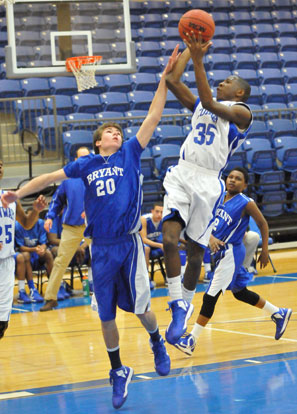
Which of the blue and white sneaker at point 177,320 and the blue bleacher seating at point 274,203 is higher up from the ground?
the blue and white sneaker at point 177,320

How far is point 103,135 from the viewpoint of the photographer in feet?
17.4

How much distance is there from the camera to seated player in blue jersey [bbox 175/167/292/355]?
23.2 ft

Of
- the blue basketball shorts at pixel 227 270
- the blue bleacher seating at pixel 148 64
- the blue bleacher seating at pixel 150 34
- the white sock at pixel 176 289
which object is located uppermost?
the blue bleacher seating at pixel 150 34

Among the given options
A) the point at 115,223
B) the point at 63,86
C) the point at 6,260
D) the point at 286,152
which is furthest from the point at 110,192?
the point at 63,86

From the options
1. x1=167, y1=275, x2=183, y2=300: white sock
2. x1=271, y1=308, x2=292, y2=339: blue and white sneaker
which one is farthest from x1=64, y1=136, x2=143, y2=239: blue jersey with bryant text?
x1=271, y1=308, x2=292, y2=339: blue and white sneaker

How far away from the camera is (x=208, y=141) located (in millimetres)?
5559

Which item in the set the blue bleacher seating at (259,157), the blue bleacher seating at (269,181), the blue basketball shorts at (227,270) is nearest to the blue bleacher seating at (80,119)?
the blue bleacher seating at (259,157)

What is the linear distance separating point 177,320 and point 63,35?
9.26 m

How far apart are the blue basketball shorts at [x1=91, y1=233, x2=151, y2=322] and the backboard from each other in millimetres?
8118

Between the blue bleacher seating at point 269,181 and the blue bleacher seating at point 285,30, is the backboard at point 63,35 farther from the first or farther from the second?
the blue bleacher seating at point 285,30

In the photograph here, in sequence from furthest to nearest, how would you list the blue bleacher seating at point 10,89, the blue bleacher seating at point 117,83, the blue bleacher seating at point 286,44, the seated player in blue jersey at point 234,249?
1. the blue bleacher seating at point 286,44
2. the blue bleacher seating at point 117,83
3. the blue bleacher seating at point 10,89
4. the seated player in blue jersey at point 234,249

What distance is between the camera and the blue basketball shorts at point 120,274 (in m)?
5.16

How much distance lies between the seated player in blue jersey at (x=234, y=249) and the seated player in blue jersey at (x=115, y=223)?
1.87 m

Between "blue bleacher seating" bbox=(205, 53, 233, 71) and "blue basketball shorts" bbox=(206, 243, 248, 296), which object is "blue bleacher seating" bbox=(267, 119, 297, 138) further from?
"blue basketball shorts" bbox=(206, 243, 248, 296)
